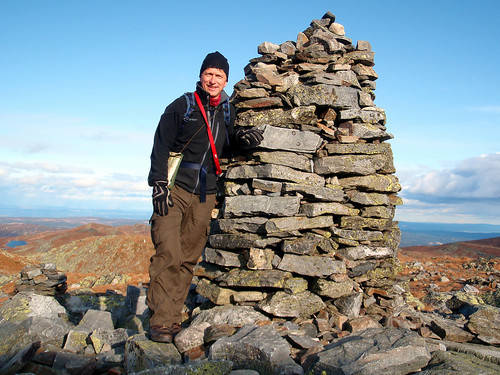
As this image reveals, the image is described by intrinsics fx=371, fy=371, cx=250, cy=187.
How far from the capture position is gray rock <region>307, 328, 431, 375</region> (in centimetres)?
440

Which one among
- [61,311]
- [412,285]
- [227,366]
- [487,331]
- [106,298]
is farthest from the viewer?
[412,285]

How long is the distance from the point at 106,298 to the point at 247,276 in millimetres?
5215

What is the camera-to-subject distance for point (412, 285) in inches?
564

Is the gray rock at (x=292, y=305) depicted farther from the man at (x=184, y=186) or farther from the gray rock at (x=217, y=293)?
the man at (x=184, y=186)

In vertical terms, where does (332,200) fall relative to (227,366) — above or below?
above

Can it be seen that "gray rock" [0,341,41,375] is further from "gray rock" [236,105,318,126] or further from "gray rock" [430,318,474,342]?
"gray rock" [430,318,474,342]

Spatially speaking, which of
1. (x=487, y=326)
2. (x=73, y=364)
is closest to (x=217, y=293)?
(x=73, y=364)

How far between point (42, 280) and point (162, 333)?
8.81m

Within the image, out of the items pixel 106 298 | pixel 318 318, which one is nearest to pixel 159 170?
pixel 318 318

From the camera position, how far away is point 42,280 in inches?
489

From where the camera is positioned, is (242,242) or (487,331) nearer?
(487,331)

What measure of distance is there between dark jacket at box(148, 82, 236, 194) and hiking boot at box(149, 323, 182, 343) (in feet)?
7.52

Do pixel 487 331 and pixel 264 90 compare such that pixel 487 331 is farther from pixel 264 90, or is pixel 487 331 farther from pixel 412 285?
pixel 412 285

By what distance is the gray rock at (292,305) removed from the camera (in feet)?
21.8
